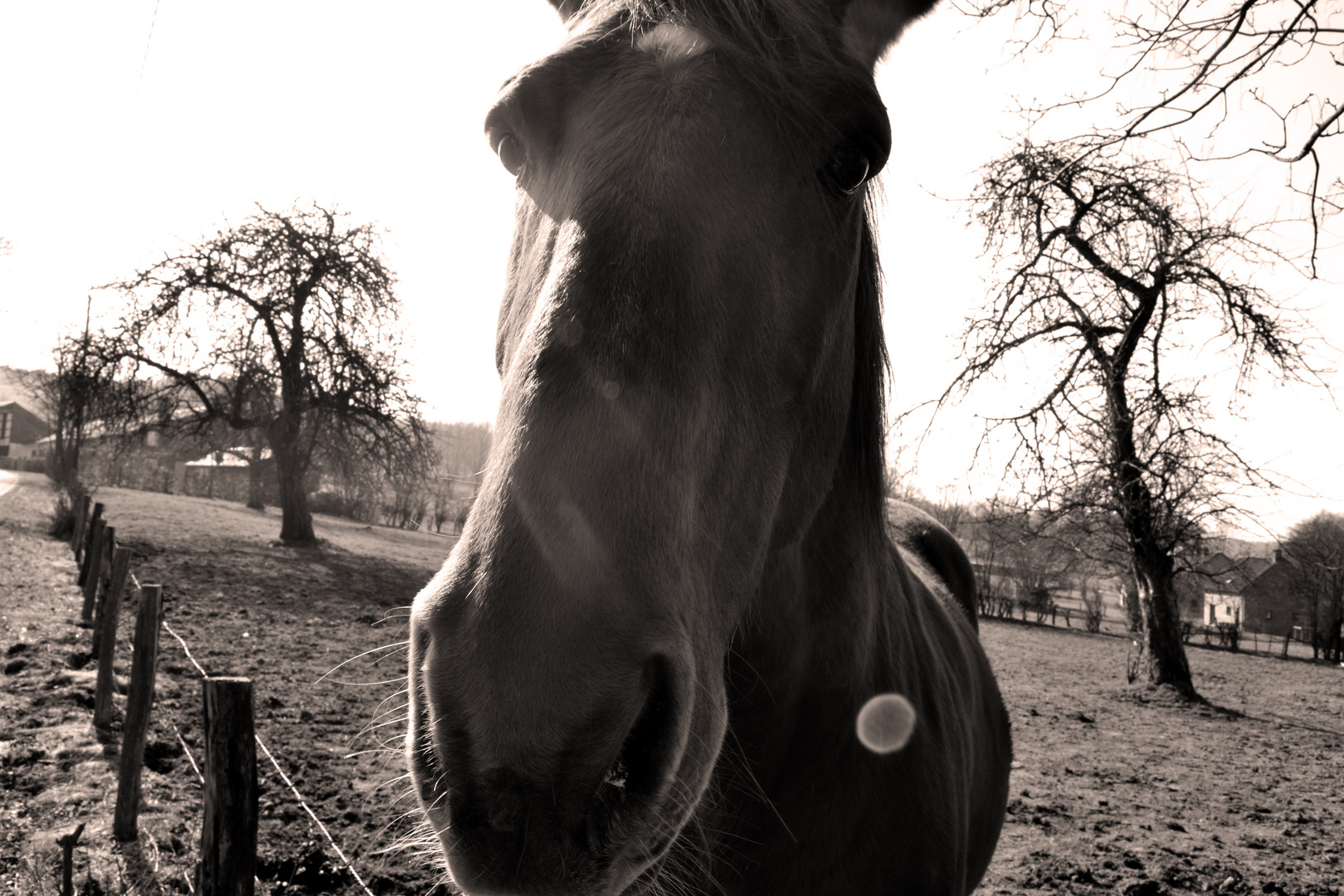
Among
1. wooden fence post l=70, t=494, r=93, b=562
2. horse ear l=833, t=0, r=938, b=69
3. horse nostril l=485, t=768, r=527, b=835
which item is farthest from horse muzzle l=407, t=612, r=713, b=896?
wooden fence post l=70, t=494, r=93, b=562

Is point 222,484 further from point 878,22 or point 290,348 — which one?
point 878,22

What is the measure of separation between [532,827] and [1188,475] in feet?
41.4

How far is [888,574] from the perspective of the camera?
7.62 ft

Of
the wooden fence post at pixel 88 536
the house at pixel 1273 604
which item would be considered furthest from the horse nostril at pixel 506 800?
the house at pixel 1273 604

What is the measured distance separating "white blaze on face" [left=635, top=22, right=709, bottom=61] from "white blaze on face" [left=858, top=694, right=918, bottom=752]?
149 cm

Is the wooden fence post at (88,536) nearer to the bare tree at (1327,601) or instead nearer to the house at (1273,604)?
the bare tree at (1327,601)

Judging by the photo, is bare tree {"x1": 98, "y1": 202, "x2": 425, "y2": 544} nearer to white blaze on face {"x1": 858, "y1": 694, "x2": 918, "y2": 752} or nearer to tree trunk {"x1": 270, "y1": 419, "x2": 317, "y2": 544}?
tree trunk {"x1": 270, "y1": 419, "x2": 317, "y2": 544}

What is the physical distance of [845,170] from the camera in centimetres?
146

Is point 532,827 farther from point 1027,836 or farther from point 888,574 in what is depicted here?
point 1027,836

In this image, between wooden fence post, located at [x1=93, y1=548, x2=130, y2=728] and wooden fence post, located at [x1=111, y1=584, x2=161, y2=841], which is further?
wooden fence post, located at [x1=93, y1=548, x2=130, y2=728]

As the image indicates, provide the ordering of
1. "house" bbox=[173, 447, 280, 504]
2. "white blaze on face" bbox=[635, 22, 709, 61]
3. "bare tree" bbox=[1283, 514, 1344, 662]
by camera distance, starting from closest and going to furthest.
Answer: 1. "white blaze on face" bbox=[635, 22, 709, 61]
2. "bare tree" bbox=[1283, 514, 1344, 662]
3. "house" bbox=[173, 447, 280, 504]

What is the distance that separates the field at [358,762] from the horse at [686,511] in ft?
1.59

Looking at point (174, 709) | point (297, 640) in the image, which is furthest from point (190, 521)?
point (174, 709)

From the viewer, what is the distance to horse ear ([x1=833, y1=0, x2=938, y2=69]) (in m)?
1.81
